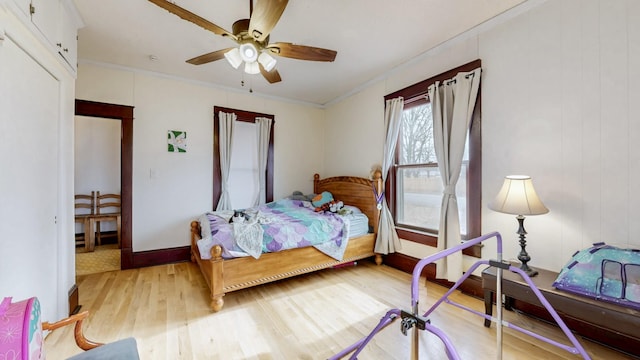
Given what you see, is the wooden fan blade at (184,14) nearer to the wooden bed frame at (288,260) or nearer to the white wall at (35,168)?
the white wall at (35,168)

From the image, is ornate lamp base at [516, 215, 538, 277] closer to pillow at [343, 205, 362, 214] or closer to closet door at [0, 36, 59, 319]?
pillow at [343, 205, 362, 214]

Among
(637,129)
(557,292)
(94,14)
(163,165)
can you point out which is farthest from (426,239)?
(94,14)

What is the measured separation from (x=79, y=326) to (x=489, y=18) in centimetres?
373

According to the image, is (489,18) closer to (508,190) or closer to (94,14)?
(508,190)

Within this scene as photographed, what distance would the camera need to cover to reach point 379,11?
87.7 inches

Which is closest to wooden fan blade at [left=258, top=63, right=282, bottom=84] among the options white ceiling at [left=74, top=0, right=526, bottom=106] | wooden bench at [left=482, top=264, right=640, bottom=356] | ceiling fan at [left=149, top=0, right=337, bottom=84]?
ceiling fan at [left=149, top=0, right=337, bottom=84]

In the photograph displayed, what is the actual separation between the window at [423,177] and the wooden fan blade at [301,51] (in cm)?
147

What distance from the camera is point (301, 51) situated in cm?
208

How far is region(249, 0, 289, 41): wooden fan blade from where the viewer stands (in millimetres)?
1481

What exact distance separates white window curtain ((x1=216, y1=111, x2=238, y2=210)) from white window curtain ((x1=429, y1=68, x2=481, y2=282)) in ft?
9.80

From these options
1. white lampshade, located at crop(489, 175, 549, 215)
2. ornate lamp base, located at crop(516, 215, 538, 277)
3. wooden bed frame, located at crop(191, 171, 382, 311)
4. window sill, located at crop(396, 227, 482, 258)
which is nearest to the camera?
white lampshade, located at crop(489, 175, 549, 215)

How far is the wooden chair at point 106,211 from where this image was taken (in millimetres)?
4336

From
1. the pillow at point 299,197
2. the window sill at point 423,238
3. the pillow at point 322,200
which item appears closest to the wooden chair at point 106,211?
the pillow at point 299,197

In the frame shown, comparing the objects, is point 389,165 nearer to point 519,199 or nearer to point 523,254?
point 519,199
